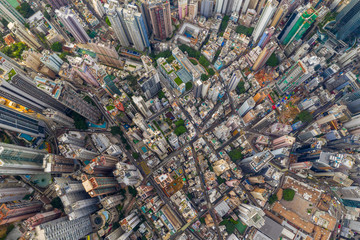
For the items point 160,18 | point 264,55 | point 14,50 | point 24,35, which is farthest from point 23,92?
point 264,55

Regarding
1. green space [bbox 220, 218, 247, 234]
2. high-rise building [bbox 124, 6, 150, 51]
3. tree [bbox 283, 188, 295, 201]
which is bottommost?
tree [bbox 283, 188, 295, 201]

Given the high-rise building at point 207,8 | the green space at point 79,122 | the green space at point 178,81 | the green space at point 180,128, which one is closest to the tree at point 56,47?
the green space at point 79,122

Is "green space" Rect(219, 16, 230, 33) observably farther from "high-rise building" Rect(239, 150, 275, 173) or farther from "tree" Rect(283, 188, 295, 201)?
"tree" Rect(283, 188, 295, 201)

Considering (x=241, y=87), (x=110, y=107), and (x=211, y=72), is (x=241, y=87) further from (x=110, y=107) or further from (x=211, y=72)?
(x=110, y=107)

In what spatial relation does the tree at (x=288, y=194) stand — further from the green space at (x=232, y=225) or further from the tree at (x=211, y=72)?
the tree at (x=211, y=72)

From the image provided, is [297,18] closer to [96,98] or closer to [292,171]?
[292,171]

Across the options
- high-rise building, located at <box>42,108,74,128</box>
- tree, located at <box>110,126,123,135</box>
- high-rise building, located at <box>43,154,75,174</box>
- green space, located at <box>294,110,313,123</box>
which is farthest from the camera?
green space, located at <box>294,110,313,123</box>

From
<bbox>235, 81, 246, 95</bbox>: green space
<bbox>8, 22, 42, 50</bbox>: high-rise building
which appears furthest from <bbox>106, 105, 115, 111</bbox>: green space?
<bbox>235, 81, 246, 95</bbox>: green space
